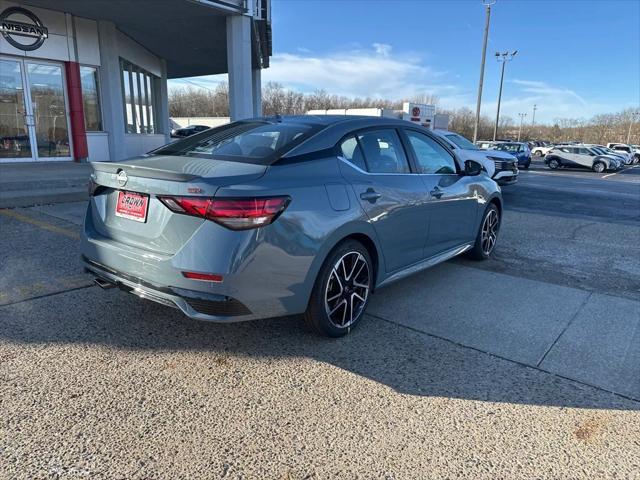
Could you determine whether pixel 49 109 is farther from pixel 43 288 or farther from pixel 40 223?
pixel 43 288

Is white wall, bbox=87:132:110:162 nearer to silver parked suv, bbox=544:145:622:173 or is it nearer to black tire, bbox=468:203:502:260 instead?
black tire, bbox=468:203:502:260

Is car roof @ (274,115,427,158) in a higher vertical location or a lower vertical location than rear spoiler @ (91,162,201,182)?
higher

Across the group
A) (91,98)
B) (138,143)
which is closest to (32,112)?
(91,98)

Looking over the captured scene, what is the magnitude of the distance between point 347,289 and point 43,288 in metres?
2.74

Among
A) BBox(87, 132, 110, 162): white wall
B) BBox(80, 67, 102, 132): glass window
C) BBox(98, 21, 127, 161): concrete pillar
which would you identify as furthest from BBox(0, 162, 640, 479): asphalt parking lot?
BBox(98, 21, 127, 161): concrete pillar

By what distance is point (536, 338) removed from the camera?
142 inches

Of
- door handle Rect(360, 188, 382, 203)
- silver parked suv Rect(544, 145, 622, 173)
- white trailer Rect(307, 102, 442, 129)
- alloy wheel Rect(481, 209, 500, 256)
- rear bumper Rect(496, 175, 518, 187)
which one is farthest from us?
white trailer Rect(307, 102, 442, 129)

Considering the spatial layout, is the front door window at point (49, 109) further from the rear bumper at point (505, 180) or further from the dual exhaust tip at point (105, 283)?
the rear bumper at point (505, 180)

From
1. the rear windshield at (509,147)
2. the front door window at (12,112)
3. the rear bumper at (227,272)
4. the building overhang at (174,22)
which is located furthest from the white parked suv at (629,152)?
the rear bumper at (227,272)

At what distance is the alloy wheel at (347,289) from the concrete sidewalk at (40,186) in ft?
21.7

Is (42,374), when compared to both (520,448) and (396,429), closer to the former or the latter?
(396,429)

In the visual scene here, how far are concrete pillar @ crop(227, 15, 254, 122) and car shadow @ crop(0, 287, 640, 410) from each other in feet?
29.6

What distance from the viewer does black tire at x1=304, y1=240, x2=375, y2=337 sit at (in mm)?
3223

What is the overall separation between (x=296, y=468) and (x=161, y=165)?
2.07m
